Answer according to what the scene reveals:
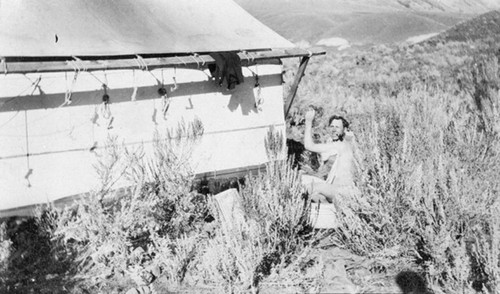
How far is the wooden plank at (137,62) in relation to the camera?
523 centimetres

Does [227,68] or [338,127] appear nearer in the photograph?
[338,127]

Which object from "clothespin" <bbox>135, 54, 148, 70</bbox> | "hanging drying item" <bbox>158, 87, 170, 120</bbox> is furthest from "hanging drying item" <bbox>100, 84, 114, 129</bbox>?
"hanging drying item" <bbox>158, 87, 170, 120</bbox>

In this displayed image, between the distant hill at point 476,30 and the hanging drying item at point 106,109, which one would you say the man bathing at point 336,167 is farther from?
the distant hill at point 476,30

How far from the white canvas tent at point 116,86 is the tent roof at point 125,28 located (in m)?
0.01

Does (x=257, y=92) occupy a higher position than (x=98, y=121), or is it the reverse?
(x=257, y=92)

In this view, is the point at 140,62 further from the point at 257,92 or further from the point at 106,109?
the point at 257,92

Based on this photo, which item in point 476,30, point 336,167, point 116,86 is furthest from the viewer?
point 476,30

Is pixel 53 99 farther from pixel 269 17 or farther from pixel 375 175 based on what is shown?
pixel 269 17

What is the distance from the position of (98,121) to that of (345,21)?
43045mm

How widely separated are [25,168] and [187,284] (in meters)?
2.70

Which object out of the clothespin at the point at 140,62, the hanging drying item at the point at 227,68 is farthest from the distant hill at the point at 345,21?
the clothespin at the point at 140,62

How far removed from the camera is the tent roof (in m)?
5.51

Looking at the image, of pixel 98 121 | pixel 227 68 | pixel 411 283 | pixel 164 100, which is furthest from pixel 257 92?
pixel 411 283

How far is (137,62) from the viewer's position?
5938 millimetres
